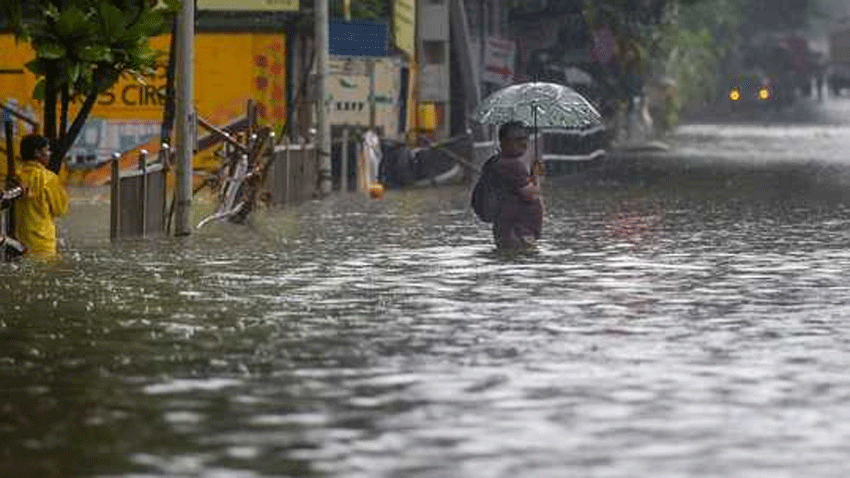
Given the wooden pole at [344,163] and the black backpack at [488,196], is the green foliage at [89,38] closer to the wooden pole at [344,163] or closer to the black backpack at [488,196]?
the black backpack at [488,196]

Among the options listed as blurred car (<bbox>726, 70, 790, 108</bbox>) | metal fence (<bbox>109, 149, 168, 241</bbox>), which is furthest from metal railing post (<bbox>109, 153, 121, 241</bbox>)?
blurred car (<bbox>726, 70, 790, 108</bbox>)

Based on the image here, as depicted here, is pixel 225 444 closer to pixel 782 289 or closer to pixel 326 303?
pixel 326 303

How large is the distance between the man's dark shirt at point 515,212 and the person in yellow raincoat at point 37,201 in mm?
4106

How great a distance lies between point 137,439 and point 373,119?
3011 centimetres

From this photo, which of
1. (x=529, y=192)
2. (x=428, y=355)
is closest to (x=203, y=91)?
(x=529, y=192)

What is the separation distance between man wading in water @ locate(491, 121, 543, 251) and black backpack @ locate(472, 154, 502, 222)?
0.04m

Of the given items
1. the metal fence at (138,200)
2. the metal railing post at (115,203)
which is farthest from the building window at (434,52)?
the metal railing post at (115,203)

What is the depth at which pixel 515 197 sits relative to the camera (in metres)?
24.9

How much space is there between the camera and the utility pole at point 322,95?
3769cm

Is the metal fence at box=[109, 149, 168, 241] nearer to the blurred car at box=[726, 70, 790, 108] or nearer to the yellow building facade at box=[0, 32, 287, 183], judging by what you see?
the yellow building facade at box=[0, 32, 287, 183]

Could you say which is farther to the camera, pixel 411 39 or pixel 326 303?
pixel 411 39

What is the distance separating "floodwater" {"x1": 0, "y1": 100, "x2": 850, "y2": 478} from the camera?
10.8 metres

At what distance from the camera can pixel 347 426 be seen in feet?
38.3

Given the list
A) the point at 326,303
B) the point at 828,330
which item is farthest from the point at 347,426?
the point at 326,303
